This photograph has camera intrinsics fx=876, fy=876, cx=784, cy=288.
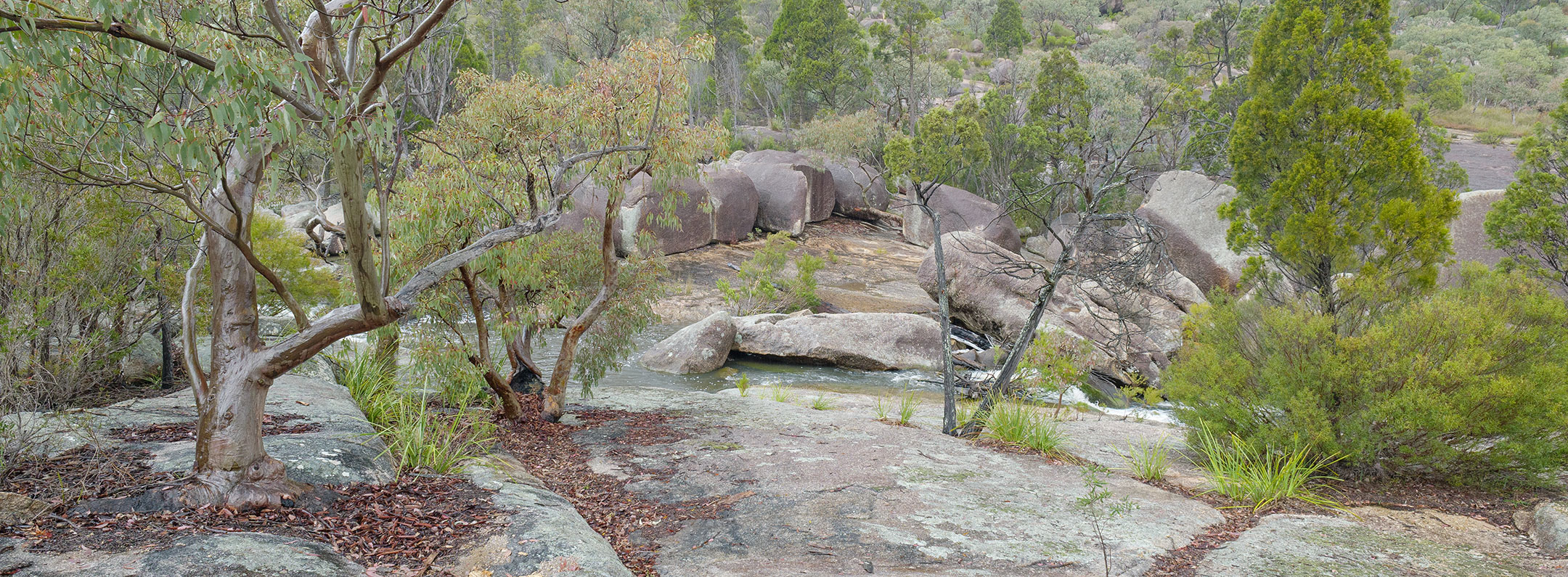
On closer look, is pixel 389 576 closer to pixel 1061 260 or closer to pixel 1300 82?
pixel 1061 260

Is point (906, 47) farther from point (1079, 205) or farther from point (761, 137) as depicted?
point (1079, 205)

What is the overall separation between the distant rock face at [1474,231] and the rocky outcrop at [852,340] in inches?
409

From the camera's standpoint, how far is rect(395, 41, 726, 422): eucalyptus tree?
814 cm

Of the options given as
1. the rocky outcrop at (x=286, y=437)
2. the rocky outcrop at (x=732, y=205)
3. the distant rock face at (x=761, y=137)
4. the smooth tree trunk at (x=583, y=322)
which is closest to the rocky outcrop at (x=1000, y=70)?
the distant rock face at (x=761, y=137)

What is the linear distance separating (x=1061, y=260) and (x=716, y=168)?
4003 mm

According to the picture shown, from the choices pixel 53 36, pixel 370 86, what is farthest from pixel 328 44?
pixel 53 36

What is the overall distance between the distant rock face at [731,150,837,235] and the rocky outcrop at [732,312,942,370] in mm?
10822

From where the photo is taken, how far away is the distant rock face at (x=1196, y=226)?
64.8ft

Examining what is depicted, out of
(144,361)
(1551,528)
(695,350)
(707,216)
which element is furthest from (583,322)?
(707,216)

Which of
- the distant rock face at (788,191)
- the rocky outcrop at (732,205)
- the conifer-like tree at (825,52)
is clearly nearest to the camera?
the rocky outcrop at (732,205)

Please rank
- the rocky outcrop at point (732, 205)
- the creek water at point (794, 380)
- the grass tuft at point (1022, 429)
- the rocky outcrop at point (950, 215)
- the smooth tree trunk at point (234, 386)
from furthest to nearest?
the rocky outcrop at point (950, 215) → the rocky outcrop at point (732, 205) → the creek water at point (794, 380) → the grass tuft at point (1022, 429) → the smooth tree trunk at point (234, 386)

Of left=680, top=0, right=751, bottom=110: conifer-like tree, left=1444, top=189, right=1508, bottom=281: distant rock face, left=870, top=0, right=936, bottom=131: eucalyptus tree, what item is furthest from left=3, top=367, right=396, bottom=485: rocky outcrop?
left=680, top=0, right=751, bottom=110: conifer-like tree

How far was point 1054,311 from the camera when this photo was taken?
17.4 meters

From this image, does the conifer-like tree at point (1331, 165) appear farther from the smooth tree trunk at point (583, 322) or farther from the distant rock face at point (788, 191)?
the distant rock face at point (788, 191)
